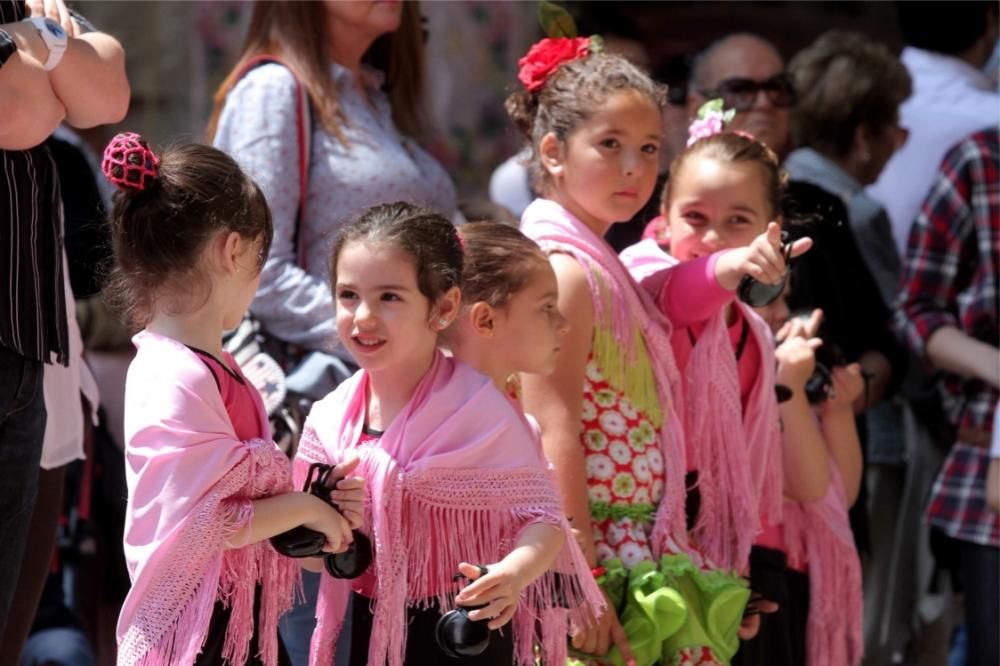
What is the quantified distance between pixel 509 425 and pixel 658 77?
2.69 metres

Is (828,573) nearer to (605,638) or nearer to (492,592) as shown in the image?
(605,638)

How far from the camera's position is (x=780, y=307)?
13.5ft

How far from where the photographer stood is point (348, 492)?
8.63ft

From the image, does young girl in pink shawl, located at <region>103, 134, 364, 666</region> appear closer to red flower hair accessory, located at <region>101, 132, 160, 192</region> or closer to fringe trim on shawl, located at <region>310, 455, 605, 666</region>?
red flower hair accessory, located at <region>101, 132, 160, 192</region>

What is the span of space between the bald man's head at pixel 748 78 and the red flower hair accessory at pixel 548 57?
1331mm

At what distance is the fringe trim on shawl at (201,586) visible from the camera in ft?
8.30

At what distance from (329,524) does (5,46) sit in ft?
3.16

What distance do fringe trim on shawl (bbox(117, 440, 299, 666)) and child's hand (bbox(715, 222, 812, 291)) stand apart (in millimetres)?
1031

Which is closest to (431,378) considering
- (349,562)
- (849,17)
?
(349,562)

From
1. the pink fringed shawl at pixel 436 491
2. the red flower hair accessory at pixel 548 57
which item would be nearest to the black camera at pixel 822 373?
the red flower hair accessory at pixel 548 57

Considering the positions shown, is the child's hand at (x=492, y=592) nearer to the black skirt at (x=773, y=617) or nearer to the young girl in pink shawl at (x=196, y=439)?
the young girl in pink shawl at (x=196, y=439)

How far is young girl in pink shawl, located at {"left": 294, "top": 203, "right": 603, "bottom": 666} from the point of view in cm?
277

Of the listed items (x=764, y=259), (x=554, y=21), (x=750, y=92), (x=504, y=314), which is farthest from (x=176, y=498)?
(x=750, y=92)

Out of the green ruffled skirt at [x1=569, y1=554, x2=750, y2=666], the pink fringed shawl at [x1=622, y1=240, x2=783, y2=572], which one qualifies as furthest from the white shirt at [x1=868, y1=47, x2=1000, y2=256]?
the green ruffled skirt at [x1=569, y1=554, x2=750, y2=666]
